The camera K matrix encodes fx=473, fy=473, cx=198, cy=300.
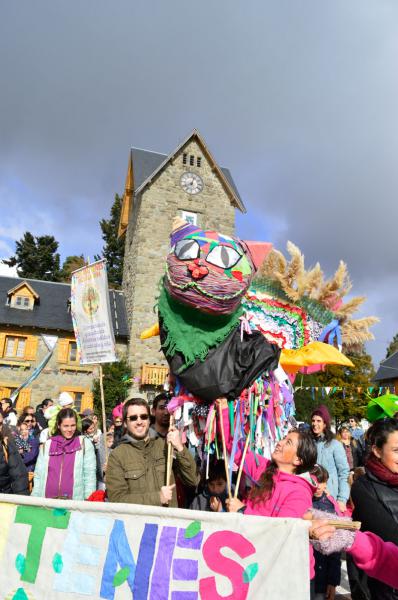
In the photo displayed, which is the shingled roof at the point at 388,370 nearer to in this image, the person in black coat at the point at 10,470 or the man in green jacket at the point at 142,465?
the person in black coat at the point at 10,470

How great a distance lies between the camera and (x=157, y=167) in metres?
20.5

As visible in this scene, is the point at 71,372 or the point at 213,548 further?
the point at 71,372

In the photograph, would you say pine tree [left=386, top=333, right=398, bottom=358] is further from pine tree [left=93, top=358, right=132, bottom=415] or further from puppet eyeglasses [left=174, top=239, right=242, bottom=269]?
puppet eyeglasses [left=174, top=239, right=242, bottom=269]

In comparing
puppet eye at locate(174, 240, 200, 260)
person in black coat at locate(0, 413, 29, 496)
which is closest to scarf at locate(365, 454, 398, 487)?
puppet eye at locate(174, 240, 200, 260)

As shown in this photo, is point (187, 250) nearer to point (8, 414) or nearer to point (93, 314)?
point (93, 314)

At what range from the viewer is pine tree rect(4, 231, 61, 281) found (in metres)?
32.0

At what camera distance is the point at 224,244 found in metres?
2.92

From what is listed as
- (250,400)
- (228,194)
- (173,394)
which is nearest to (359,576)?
(250,400)

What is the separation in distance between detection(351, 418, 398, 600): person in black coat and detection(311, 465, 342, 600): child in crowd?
1.32m

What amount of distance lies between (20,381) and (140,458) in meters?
16.9

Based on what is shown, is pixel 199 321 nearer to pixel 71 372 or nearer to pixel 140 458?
pixel 140 458

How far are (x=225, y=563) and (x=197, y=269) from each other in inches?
59.9

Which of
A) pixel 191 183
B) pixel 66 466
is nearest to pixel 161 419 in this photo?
pixel 66 466

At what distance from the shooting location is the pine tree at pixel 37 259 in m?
32.0
